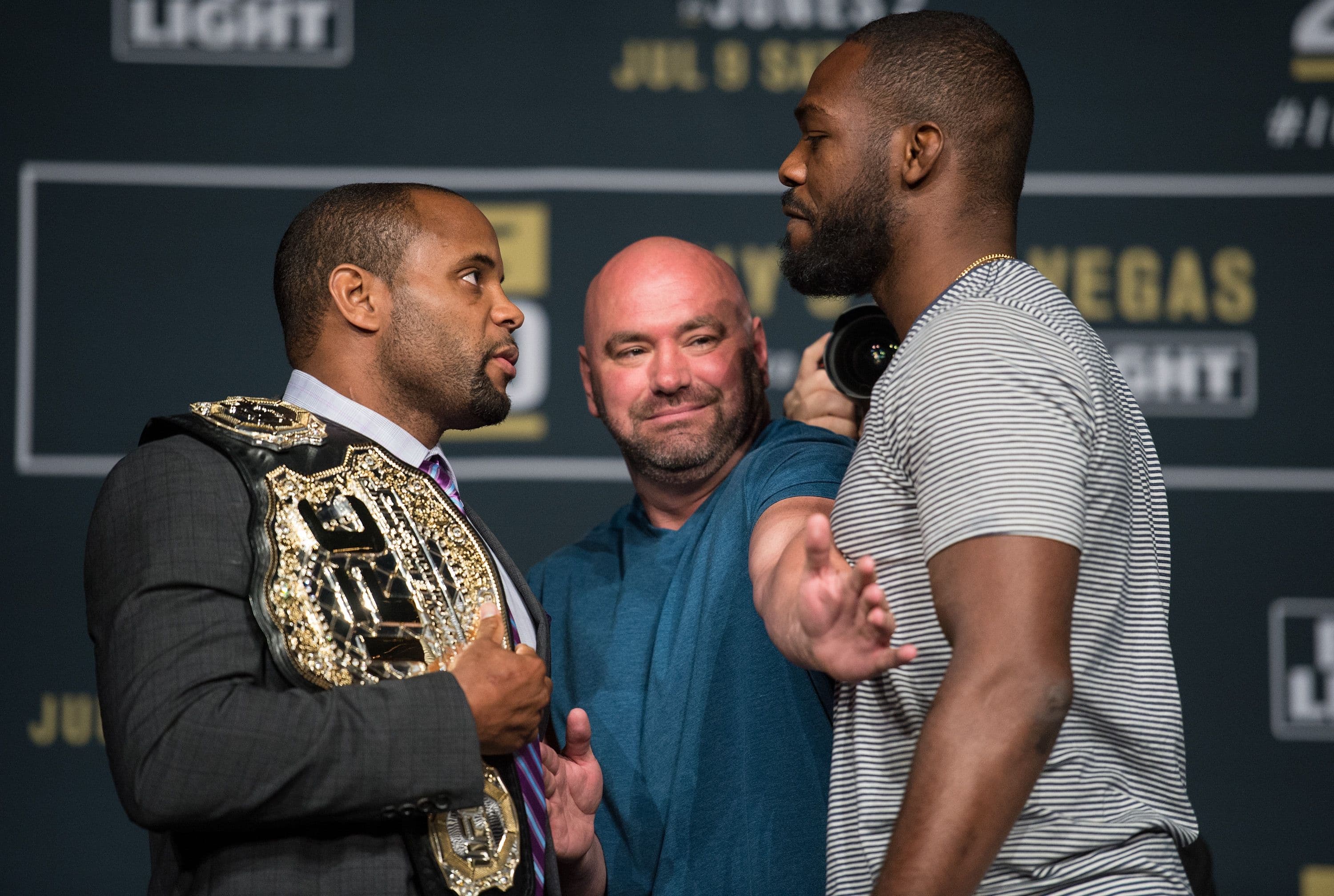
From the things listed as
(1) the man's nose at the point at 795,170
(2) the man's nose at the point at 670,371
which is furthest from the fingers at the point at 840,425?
(1) the man's nose at the point at 795,170

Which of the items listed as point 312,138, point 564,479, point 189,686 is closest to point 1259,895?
point 564,479

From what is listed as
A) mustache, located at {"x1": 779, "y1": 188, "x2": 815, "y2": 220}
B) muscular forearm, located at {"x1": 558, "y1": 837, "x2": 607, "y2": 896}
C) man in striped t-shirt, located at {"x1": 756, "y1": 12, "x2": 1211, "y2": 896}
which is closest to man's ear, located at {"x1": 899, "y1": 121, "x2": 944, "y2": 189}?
man in striped t-shirt, located at {"x1": 756, "y1": 12, "x2": 1211, "y2": 896}

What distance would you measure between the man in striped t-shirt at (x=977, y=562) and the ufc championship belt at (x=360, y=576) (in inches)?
A: 11.9

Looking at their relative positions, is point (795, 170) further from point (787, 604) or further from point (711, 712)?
point (711, 712)

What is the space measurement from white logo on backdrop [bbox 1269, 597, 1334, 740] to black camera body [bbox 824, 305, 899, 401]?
3.95 ft

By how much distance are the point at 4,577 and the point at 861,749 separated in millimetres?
1887

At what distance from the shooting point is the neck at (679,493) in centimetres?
188

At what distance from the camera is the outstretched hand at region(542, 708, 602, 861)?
4.84ft

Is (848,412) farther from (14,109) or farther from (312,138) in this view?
(14,109)

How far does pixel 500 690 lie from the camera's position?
1.20 meters

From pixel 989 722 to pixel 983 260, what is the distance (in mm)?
474

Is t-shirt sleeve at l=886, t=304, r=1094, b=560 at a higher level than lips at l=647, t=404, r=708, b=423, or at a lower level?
higher

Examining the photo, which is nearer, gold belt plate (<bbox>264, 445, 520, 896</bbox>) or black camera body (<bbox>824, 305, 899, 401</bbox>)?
gold belt plate (<bbox>264, 445, 520, 896</bbox>)

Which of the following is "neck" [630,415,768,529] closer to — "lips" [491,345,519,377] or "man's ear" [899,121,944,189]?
"lips" [491,345,519,377]
